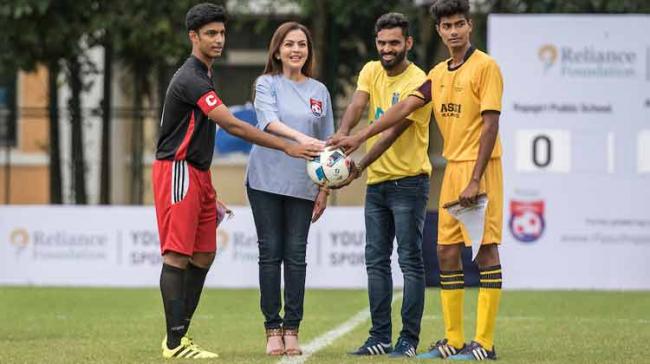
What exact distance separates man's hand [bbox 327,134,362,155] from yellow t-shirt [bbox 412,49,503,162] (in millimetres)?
527

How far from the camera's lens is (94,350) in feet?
31.9

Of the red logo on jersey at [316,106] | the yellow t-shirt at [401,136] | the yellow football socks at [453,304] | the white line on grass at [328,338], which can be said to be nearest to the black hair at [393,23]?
the yellow t-shirt at [401,136]

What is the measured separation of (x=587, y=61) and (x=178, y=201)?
9.39 m

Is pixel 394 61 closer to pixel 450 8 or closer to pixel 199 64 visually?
pixel 450 8

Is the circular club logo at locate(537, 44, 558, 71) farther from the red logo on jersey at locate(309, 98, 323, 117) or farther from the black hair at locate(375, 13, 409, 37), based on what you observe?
the red logo on jersey at locate(309, 98, 323, 117)

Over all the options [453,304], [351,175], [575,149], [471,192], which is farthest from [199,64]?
[575,149]

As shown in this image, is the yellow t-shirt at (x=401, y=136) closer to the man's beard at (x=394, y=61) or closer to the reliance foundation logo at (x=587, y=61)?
the man's beard at (x=394, y=61)

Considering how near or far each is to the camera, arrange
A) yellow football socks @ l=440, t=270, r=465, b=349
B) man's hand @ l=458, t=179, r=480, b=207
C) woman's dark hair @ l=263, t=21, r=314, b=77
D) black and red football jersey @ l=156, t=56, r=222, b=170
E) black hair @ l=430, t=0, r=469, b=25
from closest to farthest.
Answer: man's hand @ l=458, t=179, r=480, b=207, black hair @ l=430, t=0, r=469, b=25, black and red football jersey @ l=156, t=56, r=222, b=170, yellow football socks @ l=440, t=270, r=465, b=349, woman's dark hair @ l=263, t=21, r=314, b=77

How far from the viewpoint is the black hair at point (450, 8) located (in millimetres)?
8867

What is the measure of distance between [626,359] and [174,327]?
266 cm

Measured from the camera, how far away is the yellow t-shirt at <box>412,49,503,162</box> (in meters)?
8.83

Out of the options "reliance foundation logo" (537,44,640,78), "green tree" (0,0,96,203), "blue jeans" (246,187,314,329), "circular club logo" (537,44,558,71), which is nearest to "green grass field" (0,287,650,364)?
"blue jeans" (246,187,314,329)

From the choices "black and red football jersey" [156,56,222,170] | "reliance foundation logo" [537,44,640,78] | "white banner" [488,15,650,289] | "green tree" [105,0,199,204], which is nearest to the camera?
"black and red football jersey" [156,56,222,170]

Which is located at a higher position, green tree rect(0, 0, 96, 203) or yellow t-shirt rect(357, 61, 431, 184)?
green tree rect(0, 0, 96, 203)
